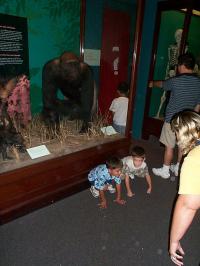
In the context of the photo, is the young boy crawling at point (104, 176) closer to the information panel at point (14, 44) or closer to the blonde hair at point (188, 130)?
the blonde hair at point (188, 130)

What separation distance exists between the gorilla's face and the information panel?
0.50 m

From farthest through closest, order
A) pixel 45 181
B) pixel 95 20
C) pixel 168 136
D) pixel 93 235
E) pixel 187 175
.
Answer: pixel 95 20, pixel 168 136, pixel 45 181, pixel 93 235, pixel 187 175

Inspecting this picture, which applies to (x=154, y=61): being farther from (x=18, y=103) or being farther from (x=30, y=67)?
(x=18, y=103)

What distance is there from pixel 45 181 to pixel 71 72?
3.31 ft

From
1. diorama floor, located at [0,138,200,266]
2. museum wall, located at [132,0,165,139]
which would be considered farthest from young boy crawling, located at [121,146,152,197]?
museum wall, located at [132,0,165,139]

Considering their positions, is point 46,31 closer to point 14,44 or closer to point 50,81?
point 14,44

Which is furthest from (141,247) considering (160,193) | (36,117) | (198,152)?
(36,117)

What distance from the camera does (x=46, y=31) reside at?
111 inches

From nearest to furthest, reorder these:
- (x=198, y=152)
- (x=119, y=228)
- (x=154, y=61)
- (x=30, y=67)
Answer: (x=198, y=152), (x=119, y=228), (x=30, y=67), (x=154, y=61)

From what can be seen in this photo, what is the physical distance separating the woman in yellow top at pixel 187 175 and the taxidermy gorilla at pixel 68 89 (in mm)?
1316

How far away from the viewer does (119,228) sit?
200 centimetres

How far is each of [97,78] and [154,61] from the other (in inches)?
53.7

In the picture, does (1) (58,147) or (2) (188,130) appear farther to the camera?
(1) (58,147)

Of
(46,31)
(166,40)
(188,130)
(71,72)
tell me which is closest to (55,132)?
(71,72)
